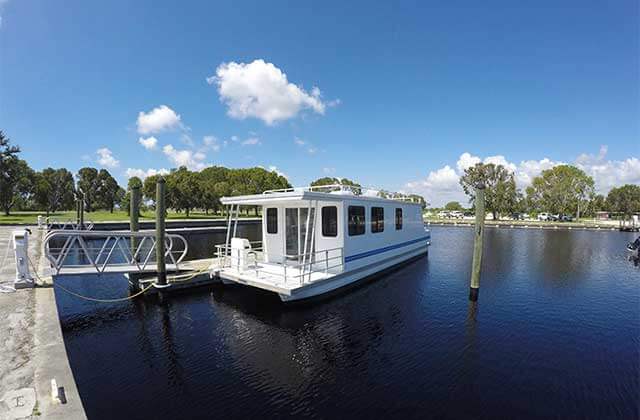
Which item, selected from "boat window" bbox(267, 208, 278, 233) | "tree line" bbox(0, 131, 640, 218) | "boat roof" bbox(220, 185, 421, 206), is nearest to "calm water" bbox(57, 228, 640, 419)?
"boat window" bbox(267, 208, 278, 233)

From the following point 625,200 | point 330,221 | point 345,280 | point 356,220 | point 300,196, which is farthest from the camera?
point 625,200

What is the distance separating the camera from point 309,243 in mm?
13062

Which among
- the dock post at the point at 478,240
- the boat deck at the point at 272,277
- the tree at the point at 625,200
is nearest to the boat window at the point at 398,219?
the dock post at the point at 478,240

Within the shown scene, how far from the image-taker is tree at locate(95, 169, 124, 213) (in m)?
75.3

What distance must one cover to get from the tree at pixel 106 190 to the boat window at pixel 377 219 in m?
80.0

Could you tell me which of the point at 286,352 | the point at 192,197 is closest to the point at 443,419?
the point at 286,352

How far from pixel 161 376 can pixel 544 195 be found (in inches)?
3366

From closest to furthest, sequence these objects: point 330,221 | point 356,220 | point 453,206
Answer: point 330,221, point 356,220, point 453,206

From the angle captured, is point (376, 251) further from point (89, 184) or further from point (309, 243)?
point (89, 184)

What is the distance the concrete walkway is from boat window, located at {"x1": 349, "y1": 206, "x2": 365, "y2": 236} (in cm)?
930

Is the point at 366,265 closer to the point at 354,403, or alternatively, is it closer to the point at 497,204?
the point at 354,403

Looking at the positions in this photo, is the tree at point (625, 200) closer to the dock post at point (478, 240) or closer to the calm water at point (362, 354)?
the calm water at point (362, 354)

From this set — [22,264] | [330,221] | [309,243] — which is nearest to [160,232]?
[22,264]

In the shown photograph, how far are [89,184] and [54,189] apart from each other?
6.39 m
